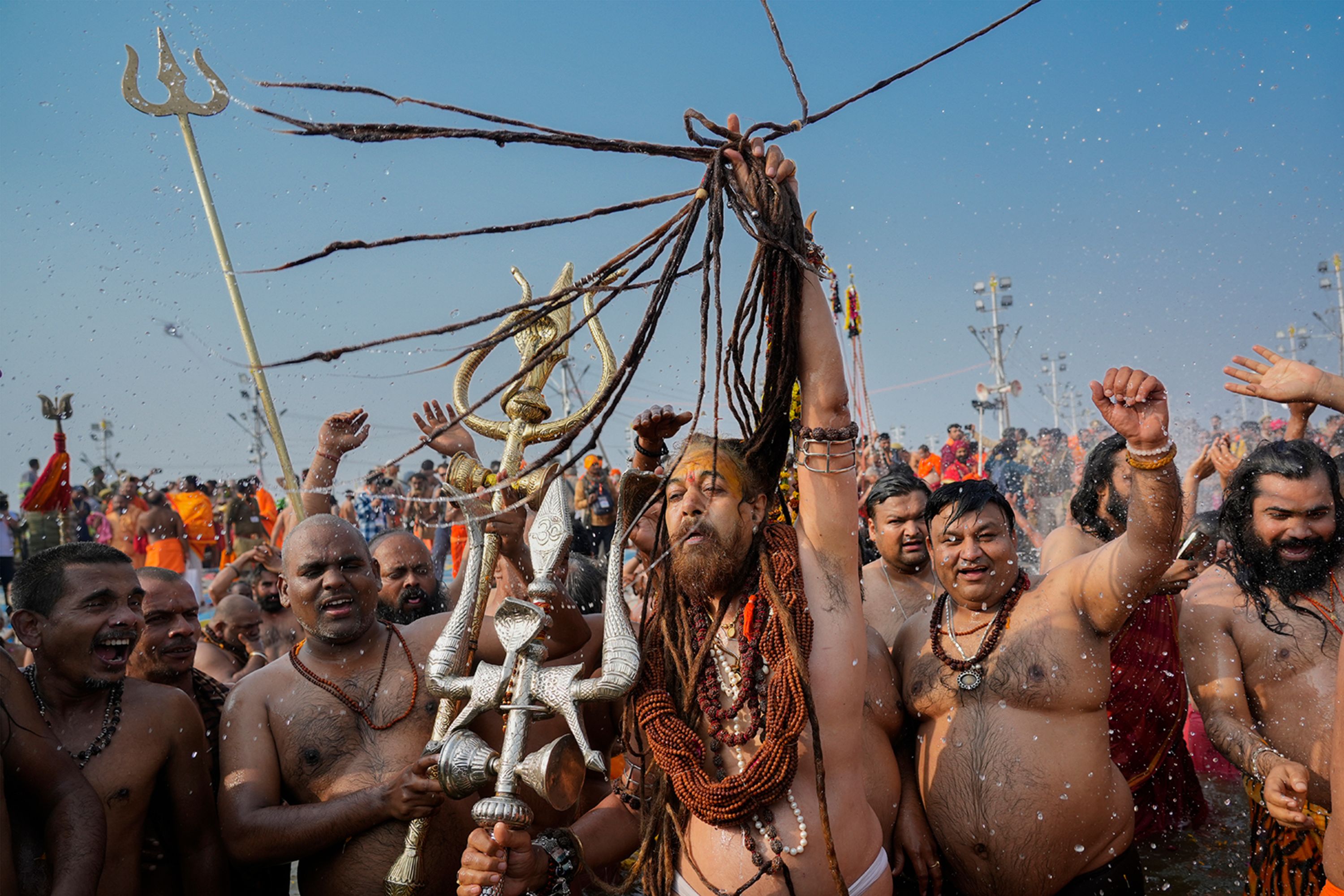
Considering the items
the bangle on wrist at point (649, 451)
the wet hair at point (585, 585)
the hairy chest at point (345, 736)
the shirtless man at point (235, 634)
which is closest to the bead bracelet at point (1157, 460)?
the bangle on wrist at point (649, 451)

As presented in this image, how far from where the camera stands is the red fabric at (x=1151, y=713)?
4191 millimetres

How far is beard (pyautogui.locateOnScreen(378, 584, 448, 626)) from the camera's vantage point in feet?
15.9

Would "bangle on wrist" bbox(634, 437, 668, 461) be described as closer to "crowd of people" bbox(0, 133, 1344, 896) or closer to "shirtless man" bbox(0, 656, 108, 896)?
"crowd of people" bbox(0, 133, 1344, 896)

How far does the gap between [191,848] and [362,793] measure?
72cm

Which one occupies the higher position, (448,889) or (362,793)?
(362,793)

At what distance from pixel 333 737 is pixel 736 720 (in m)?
1.53

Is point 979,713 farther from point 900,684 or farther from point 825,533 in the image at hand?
point 825,533

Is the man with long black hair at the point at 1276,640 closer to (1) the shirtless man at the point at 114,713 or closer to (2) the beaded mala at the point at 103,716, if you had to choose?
(1) the shirtless man at the point at 114,713

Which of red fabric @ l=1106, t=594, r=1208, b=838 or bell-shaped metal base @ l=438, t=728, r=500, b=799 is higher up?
bell-shaped metal base @ l=438, t=728, r=500, b=799

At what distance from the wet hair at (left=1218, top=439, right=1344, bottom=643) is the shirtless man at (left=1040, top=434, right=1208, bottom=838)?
0.36 metres

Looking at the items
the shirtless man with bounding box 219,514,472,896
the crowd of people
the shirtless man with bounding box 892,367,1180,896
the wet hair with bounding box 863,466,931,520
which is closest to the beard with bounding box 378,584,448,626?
the crowd of people

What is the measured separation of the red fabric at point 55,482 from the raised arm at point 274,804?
720 centimetres

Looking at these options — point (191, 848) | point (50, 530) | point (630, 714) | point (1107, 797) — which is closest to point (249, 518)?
point (50, 530)

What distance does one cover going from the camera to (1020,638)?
3352mm
